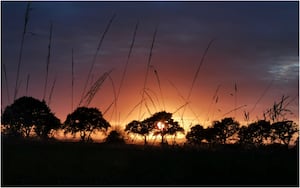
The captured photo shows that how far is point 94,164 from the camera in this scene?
4551 mm

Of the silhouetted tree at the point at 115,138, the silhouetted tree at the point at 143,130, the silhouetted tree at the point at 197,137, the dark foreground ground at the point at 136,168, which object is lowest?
the dark foreground ground at the point at 136,168

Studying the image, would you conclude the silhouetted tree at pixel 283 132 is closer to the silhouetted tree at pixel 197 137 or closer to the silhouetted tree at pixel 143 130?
the silhouetted tree at pixel 197 137

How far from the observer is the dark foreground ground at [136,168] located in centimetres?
420

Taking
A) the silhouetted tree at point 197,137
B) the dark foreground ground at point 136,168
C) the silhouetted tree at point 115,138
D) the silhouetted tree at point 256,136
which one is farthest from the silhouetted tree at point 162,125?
the dark foreground ground at point 136,168

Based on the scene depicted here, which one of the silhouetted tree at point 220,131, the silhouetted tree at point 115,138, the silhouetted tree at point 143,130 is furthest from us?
the silhouetted tree at point 143,130

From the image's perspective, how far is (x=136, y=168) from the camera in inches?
179

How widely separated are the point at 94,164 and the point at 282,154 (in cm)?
239

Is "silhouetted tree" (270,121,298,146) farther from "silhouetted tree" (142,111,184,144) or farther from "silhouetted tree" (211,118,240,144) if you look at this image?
"silhouetted tree" (142,111,184,144)

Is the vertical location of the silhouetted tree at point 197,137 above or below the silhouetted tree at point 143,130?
below

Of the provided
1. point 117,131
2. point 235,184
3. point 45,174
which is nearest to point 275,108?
point 117,131

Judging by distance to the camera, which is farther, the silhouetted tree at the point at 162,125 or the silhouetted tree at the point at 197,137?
the silhouetted tree at the point at 197,137

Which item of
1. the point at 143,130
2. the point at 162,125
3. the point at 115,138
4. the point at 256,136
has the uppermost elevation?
the point at 143,130

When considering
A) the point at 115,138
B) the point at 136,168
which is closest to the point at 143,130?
the point at 115,138

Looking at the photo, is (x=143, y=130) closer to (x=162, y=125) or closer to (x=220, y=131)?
(x=220, y=131)
